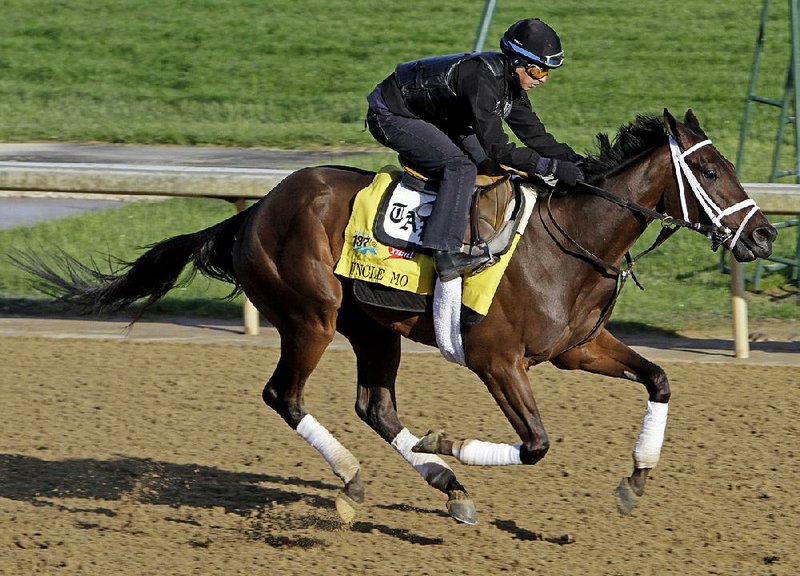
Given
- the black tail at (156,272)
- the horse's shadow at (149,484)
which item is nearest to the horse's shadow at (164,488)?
the horse's shadow at (149,484)

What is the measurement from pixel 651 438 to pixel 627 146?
1267 millimetres

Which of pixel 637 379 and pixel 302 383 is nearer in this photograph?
pixel 637 379

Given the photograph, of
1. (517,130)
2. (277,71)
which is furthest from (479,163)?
(277,71)

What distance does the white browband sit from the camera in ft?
16.9

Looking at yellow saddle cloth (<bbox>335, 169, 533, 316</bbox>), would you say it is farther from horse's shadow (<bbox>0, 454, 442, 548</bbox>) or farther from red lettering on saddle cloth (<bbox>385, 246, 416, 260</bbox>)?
horse's shadow (<bbox>0, 454, 442, 548</bbox>)

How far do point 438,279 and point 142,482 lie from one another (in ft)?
5.96

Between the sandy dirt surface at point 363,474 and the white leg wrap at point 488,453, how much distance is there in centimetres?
30

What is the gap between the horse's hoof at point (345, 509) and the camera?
550 cm

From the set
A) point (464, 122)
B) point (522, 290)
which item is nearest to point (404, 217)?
point (464, 122)

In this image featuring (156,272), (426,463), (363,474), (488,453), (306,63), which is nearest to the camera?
(488,453)

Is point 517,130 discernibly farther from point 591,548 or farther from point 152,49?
point 152,49

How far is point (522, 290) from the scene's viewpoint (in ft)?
17.6

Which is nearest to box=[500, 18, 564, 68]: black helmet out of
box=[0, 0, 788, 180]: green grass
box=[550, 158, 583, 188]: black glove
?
box=[550, 158, 583, 188]: black glove

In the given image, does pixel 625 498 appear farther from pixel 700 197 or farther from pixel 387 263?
pixel 387 263
